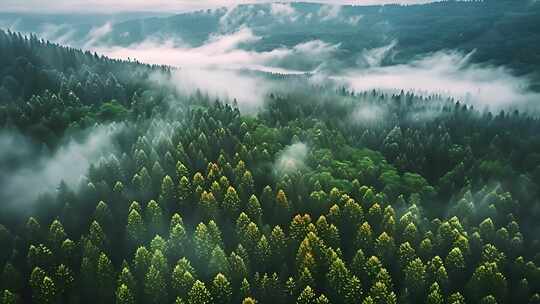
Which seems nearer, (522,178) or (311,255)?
(311,255)

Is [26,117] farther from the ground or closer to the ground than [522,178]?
farther from the ground

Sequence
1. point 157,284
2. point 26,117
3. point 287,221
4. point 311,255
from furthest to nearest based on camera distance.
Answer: point 26,117
point 287,221
point 311,255
point 157,284

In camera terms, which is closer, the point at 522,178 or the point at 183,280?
the point at 183,280

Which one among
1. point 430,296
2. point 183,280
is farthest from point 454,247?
point 183,280

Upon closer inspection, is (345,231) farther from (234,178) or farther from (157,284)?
(157,284)

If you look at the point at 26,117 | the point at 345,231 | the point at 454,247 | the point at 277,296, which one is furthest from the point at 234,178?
the point at 26,117

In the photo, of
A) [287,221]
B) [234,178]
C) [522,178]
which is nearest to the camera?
[287,221]

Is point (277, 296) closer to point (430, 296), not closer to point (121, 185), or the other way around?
point (430, 296)

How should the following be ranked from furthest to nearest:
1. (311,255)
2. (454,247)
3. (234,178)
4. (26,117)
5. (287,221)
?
(26,117) → (234,178) → (287,221) → (454,247) → (311,255)

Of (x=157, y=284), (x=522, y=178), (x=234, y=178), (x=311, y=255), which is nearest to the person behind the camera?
(x=157, y=284)
